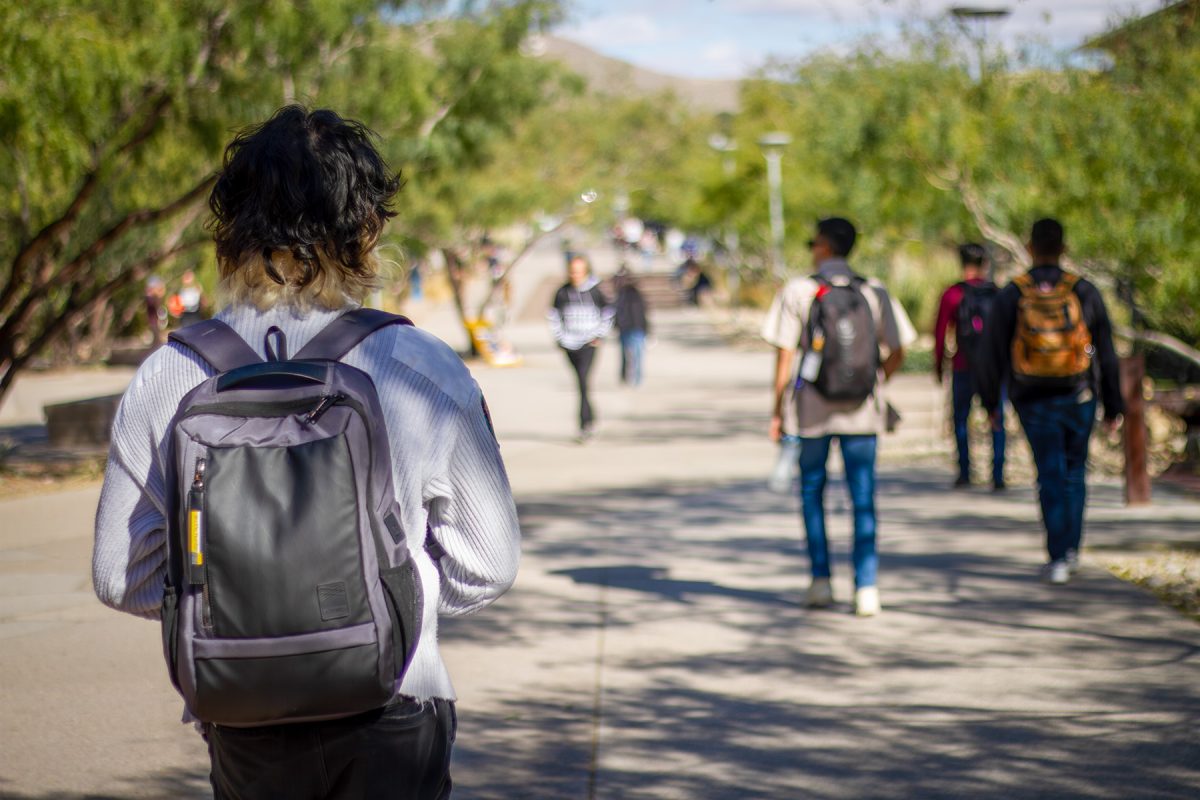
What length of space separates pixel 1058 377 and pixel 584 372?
7.96 m

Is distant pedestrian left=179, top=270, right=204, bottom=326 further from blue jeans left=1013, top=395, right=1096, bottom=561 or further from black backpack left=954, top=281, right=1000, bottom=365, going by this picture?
blue jeans left=1013, top=395, right=1096, bottom=561

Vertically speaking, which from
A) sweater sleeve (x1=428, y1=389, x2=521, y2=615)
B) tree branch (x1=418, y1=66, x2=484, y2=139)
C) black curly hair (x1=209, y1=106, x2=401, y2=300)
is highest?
tree branch (x1=418, y1=66, x2=484, y2=139)

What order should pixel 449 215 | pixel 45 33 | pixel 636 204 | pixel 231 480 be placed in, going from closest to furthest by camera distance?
pixel 231 480
pixel 45 33
pixel 449 215
pixel 636 204

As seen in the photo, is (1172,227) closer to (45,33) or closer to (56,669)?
(56,669)

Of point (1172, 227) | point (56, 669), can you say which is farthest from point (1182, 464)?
point (56, 669)

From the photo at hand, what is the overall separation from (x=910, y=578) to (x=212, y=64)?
8.53 meters

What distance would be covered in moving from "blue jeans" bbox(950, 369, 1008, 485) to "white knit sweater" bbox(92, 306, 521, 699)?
27.7ft

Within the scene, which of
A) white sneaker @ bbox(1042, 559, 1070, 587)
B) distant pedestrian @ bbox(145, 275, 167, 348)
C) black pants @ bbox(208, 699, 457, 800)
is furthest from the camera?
distant pedestrian @ bbox(145, 275, 167, 348)

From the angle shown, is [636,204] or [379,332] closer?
[379,332]

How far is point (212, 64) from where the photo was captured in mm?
13422

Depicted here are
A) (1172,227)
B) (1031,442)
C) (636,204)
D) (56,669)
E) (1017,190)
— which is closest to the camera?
(56,669)

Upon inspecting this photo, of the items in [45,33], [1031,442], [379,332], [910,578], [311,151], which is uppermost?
[45,33]

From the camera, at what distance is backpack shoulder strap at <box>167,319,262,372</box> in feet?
7.57

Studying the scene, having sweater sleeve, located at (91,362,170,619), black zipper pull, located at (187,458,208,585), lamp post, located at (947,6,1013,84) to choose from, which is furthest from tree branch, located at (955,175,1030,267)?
black zipper pull, located at (187,458,208,585)
